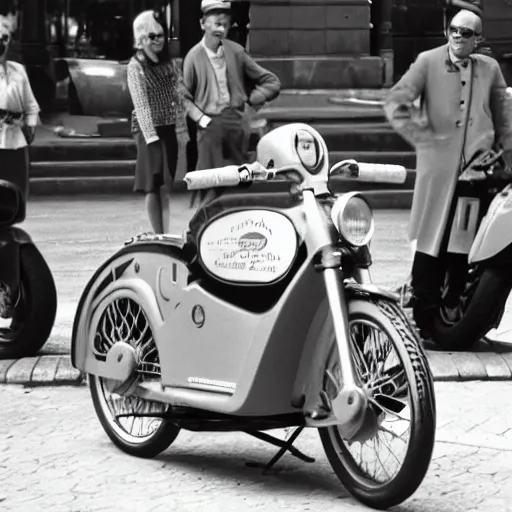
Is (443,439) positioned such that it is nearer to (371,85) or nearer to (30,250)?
(30,250)

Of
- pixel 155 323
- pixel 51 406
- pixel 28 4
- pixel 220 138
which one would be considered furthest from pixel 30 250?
pixel 28 4

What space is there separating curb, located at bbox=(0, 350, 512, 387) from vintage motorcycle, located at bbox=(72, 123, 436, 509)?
50.0 inches

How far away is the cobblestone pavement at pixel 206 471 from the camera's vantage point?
5.05m

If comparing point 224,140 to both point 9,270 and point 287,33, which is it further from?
point 287,33

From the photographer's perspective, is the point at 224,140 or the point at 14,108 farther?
the point at 224,140

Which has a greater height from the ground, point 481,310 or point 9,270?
point 9,270

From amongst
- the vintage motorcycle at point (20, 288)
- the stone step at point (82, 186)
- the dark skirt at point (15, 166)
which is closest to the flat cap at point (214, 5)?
the dark skirt at point (15, 166)

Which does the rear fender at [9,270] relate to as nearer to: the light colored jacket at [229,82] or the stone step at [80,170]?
the light colored jacket at [229,82]

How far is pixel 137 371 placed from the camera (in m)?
5.78

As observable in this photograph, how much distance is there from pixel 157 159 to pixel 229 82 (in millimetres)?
697

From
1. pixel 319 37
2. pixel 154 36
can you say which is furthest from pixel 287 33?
pixel 154 36

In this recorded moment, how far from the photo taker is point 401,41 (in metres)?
25.1

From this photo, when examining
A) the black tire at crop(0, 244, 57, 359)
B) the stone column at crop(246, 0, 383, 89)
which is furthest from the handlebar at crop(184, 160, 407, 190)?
the stone column at crop(246, 0, 383, 89)

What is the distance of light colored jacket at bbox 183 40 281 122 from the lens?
10.5 m
